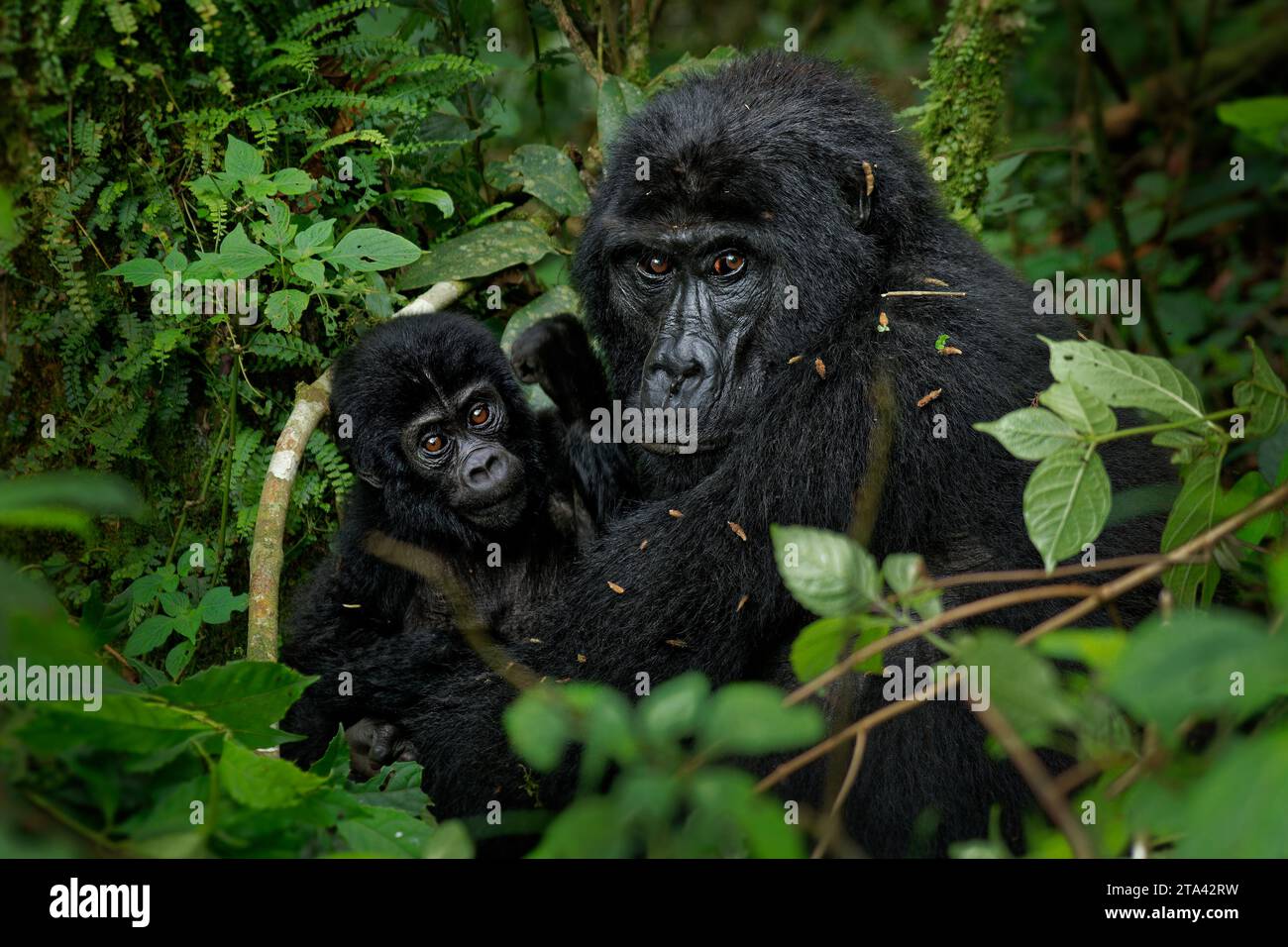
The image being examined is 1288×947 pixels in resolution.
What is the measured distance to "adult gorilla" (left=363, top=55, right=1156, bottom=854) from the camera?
3402mm

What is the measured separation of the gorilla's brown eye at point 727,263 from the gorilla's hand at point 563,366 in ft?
3.73

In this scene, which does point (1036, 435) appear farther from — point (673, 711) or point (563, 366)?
point (563, 366)

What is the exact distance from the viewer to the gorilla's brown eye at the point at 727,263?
3.94 meters

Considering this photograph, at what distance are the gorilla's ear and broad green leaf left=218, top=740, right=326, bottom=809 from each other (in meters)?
2.59

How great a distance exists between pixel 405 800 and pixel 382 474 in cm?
155

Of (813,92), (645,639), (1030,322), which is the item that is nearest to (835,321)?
(1030,322)

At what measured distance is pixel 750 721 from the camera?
1521mm

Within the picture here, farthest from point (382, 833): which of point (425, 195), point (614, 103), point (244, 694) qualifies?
point (614, 103)

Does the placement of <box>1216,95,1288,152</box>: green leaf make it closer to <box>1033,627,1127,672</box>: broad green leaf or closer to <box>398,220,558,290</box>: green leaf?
<box>1033,627,1127,672</box>: broad green leaf

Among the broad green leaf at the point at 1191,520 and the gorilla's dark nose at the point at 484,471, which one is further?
the gorilla's dark nose at the point at 484,471

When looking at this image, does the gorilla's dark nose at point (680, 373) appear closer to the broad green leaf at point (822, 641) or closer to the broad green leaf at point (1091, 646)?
the broad green leaf at point (822, 641)

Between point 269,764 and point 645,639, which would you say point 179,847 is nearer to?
point 269,764

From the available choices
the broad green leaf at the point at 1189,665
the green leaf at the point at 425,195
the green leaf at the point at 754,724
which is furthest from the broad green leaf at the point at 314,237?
the broad green leaf at the point at 1189,665

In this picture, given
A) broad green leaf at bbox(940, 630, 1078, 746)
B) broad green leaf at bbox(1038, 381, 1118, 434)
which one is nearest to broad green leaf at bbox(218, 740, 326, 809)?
broad green leaf at bbox(940, 630, 1078, 746)
